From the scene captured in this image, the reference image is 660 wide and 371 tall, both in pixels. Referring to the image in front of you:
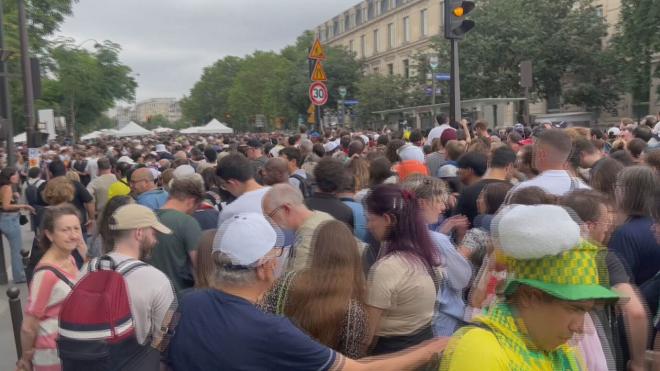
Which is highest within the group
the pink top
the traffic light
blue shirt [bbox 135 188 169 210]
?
the traffic light

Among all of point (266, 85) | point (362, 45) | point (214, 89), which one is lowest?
point (266, 85)

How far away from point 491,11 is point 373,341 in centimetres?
3767

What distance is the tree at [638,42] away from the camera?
29.1 meters

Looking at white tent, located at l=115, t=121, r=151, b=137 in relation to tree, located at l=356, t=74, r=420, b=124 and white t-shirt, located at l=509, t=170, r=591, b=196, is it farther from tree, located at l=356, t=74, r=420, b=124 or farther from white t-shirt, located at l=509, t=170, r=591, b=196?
white t-shirt, located at l=509, t=170, r=591, b=196

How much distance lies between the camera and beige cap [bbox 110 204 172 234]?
3.48 metres

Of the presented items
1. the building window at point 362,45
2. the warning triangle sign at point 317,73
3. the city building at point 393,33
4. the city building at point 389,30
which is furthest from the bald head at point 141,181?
the building window at point 362,45

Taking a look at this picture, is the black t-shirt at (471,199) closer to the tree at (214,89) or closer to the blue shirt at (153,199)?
the blue shirt at (153,199)

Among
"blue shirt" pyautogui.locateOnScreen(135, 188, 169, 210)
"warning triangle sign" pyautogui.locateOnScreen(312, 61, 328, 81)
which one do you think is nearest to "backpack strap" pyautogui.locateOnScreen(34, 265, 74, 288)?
"blue shirt" pyautogui.locateOnScreen(135, 188, 169, 210)

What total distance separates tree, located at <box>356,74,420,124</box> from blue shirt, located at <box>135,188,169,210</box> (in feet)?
124

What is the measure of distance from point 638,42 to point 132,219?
33125 millimetres

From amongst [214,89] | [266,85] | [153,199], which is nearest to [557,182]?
[153,199]

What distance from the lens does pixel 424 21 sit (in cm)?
5869

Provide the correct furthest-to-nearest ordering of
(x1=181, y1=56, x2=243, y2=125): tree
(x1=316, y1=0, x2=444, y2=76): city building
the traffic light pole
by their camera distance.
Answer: (x1=181, y1=56, x2=243, y2=125): tree < (x1=316, y1=0, x2=444, y2=76): city building < the traffic light pole

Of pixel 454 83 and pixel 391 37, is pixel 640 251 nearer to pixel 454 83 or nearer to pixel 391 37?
pixel 454 83
